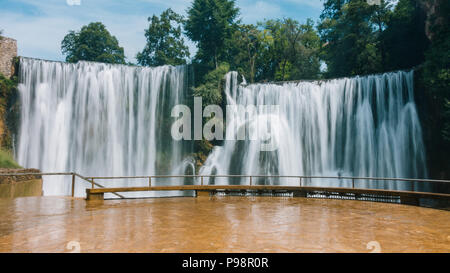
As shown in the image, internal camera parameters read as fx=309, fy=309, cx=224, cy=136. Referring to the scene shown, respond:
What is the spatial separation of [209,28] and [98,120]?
17.3 m

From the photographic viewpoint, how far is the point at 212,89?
31.3 meters

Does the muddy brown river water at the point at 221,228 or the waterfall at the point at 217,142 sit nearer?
the muddy brown river water at the point at 221,228

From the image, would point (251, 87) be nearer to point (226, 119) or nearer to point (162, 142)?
point (226, 119)

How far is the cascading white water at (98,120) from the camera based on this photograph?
28938 mm

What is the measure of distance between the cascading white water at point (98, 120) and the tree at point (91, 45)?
21.4 meters

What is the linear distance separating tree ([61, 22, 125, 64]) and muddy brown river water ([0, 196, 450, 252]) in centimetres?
4445

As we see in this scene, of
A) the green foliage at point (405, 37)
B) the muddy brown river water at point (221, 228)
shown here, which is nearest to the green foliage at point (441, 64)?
the green foliage at point (405, 37)

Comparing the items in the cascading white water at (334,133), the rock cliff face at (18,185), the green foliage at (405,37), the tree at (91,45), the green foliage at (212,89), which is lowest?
the rock cliff face at (18,185)

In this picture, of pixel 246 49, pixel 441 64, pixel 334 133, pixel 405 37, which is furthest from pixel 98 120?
pixel 405 37

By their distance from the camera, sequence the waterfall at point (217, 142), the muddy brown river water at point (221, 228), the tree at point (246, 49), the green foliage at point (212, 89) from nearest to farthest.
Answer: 1. the muddy brown river water at point (221, 228)
2. the waterfall at point (217, 142)
3. the green foliage at point (212, 89)
4. the tree at point (246, 49)

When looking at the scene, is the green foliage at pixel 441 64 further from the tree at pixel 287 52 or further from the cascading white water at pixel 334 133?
the tree at pixel 287 52

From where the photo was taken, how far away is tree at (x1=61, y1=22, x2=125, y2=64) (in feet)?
169

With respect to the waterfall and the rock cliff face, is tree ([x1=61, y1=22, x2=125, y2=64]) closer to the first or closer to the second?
the waterfall

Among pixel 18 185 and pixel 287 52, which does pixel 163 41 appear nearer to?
pixel 287 52
